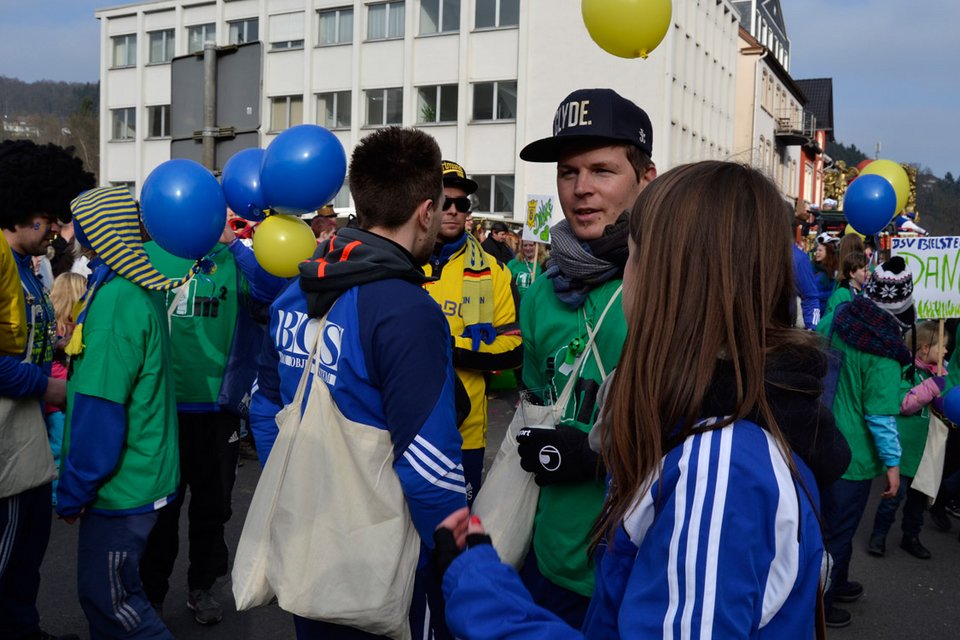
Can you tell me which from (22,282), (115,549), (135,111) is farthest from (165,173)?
(135,111)

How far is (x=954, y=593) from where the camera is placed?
5.35m

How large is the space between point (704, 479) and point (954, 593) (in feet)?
→ 17.1

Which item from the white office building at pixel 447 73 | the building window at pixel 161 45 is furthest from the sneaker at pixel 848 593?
the building window at pixel 161 45

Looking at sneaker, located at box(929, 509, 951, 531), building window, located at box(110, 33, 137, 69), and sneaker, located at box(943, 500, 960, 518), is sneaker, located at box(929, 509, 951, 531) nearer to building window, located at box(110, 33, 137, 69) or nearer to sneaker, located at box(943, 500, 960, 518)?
sneaker, located at box(943, 500, 960, 518)

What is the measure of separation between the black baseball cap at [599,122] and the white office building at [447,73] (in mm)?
24905

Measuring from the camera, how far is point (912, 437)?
6.07 metres

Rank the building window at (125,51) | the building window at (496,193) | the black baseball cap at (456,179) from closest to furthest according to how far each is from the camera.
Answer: the black baseball cap at (456,179) → the building window at (496,193) → the building window at (125,51)

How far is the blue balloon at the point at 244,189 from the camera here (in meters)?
4.37

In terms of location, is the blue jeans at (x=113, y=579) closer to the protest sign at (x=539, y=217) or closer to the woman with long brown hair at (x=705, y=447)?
the woman with long brown hair at (x=705, y=447)

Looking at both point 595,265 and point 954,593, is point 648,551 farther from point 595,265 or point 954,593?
point 954,593

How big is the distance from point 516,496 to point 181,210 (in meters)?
2.26

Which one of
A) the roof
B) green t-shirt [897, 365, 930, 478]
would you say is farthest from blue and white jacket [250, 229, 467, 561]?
the roof

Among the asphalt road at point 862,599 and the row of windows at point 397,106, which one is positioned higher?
the row of windows at point 397,106

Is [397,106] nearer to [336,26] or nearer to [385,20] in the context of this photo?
[385,20]
